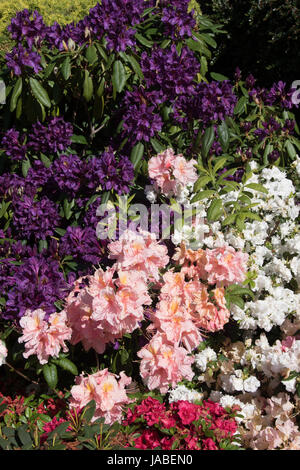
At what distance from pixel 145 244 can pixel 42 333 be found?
560 mm

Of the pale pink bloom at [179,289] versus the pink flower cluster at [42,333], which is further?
the pale pink bloom at [179,289]

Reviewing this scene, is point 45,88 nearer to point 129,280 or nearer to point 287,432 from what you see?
point 129,280

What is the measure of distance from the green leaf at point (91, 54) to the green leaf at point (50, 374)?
4.88 ft

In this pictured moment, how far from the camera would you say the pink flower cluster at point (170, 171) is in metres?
2.62

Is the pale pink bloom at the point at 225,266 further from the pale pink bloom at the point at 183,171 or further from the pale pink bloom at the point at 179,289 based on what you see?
the pale pink bloom at the point at 183,171

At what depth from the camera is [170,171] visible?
2646 mm

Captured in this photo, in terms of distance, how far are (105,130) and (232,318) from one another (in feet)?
4.55

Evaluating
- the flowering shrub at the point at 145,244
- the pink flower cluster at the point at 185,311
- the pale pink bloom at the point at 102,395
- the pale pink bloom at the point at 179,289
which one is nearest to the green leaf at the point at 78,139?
the flowering shrub at the point at 145,244

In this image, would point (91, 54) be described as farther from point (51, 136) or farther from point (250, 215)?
point (250, 215)

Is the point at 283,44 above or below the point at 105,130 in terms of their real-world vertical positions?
above

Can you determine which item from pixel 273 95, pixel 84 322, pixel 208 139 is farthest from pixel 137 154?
pixel 84 322

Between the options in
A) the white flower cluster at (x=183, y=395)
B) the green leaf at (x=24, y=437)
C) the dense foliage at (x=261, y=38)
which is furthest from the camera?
the dense foliage at (x=261, y=38)

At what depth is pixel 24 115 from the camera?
301cm

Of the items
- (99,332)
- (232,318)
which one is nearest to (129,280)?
(99,332)
